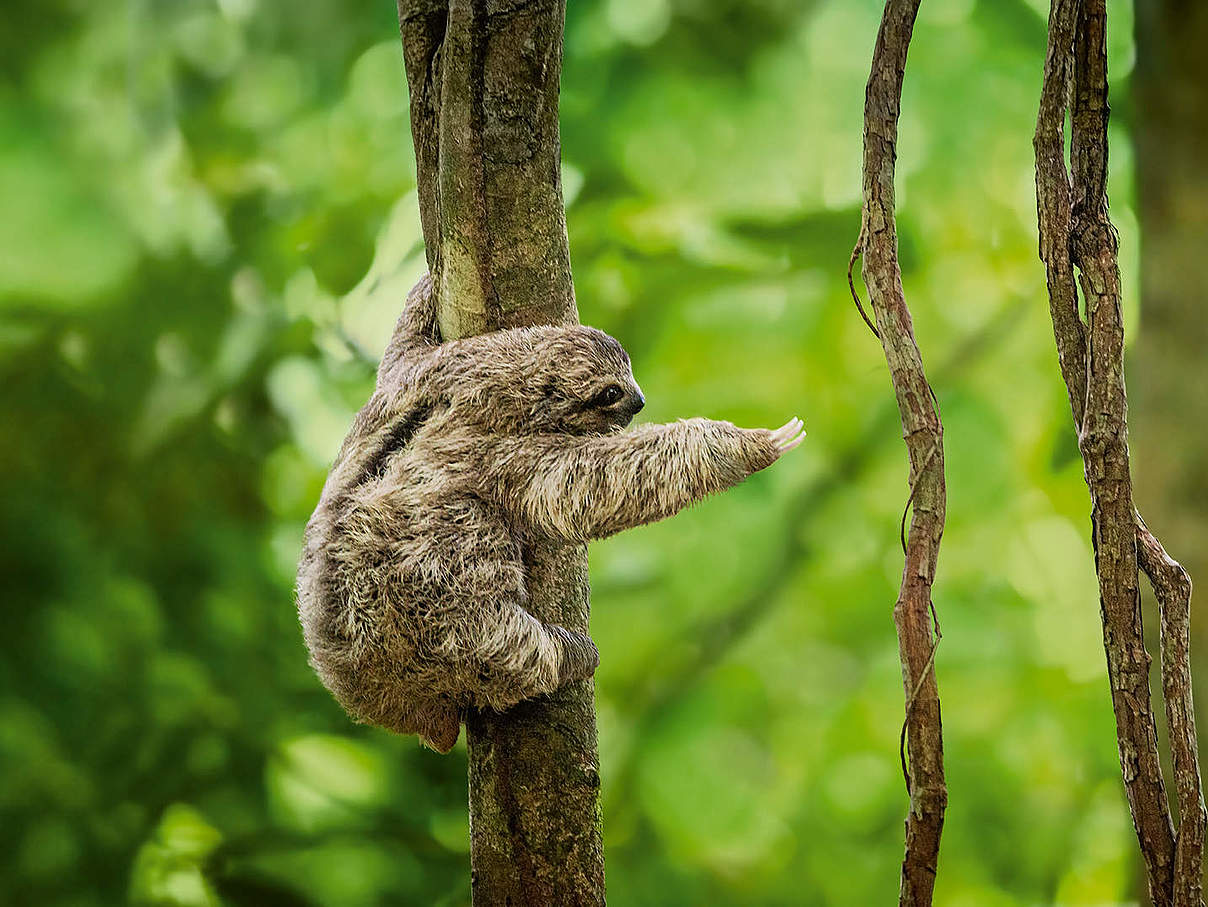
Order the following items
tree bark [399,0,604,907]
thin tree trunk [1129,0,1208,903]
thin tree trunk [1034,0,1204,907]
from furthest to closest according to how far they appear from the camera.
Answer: thin tree trunk [1129,0,1208,903]
tree bark [399,0,604,907]
thin tree trunk [1034,0,1204,907]

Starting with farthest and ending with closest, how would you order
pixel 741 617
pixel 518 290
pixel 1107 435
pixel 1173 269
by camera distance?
pixel 741 617 < pixel 1173 269 < pixel 518 290 < pixel 1107 435

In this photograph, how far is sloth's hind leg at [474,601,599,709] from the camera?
26.1 inches

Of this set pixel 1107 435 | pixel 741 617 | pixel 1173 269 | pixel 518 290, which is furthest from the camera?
pixel 741 617

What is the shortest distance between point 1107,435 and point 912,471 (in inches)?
4.6

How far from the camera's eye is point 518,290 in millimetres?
752

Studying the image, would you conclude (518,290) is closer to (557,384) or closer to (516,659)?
(557,384)

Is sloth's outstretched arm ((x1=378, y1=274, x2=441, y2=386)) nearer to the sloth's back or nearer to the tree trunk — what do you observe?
the sloth's back

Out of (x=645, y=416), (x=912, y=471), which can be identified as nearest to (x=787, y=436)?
(x=912, y=471)

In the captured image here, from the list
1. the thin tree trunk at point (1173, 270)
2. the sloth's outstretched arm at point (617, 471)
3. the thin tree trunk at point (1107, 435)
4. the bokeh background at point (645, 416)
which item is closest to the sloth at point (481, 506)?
the sloth's outstretched arm at point (617, 471)

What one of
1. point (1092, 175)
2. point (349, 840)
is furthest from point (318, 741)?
point (1092, 175)

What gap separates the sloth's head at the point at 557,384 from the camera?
2.26ft

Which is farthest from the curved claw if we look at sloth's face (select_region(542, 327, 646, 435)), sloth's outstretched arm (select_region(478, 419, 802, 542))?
sloth's face (select_region(542, 327, 646, 435))

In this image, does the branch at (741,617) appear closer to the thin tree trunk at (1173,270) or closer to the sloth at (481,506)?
the thin tree trunk at (1173,270)

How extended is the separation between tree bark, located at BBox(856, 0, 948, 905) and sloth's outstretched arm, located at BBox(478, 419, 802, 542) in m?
0.08
